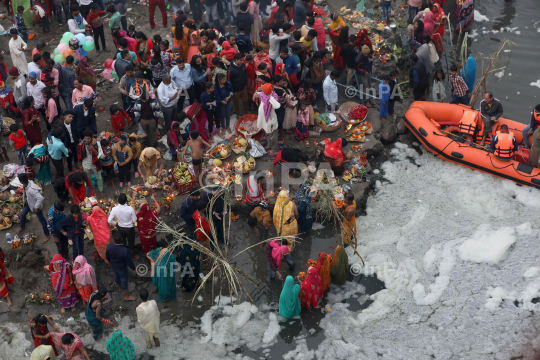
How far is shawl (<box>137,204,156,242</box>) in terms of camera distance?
376 inches

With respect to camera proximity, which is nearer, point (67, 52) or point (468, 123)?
point (468, 123)

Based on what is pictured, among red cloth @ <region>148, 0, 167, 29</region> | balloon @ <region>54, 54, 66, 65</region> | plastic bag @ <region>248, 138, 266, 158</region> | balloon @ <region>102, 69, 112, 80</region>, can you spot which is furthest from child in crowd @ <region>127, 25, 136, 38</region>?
plastic bag @ <region>248, 138, 266, 158</region>

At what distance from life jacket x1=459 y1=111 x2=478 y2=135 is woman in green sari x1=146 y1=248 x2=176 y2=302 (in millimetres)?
6617

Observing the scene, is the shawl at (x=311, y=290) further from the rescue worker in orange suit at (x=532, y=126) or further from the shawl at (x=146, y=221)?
the rescue worker in orange suit at (x=532, y=126)

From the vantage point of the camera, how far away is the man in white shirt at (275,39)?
12.3 meters

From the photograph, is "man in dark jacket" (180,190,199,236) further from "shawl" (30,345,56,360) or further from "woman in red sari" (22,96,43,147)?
"woman in red sari" (22,96,43,147)

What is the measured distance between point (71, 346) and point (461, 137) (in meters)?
8.40

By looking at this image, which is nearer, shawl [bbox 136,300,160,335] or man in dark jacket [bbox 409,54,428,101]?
shawl [bbox 136,300,160,335]

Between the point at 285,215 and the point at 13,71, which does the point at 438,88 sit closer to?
the point at 285,215

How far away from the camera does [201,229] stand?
9.04m

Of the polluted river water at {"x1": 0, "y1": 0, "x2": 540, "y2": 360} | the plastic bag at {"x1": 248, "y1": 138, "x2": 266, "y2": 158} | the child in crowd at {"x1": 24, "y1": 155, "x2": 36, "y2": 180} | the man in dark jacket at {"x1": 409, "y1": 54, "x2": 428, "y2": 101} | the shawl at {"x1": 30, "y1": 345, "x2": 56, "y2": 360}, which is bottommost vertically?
the polluted river water at {"x1": 0, "y1": 0, "x2": 540, "y2": 360}

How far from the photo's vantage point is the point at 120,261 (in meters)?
9.20

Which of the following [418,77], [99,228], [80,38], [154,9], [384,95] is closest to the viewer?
[99,228]

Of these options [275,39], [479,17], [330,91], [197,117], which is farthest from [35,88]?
[479,17]
